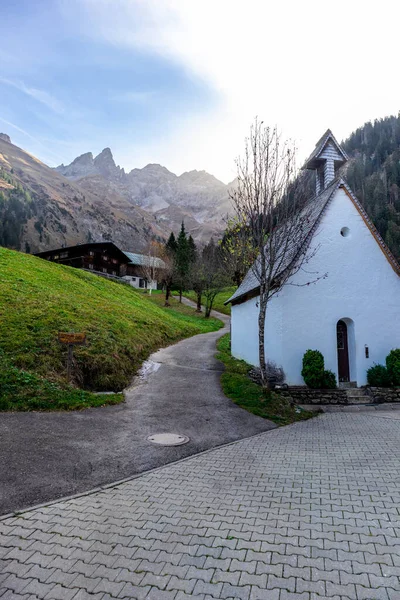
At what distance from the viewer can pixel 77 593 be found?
3055 millimetres

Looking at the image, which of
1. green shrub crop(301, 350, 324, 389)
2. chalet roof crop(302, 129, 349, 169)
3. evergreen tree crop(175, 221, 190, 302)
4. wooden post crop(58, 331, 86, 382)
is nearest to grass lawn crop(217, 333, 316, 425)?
green shrub crop(301, 350, 324, 389)

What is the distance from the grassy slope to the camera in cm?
1059

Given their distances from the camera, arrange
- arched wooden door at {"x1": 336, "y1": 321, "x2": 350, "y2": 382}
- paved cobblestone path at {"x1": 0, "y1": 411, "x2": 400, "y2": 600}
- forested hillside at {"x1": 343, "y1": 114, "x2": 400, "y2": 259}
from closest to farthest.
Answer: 1. paved cobblestone path at {"x1": 0, "y1": 411, "x2": 400, "y2": 600}
2. arched wooden door at {"x1": 336, "y1": 321, "x2": 350, "y2": 382}
3. forested hillside at {"x1": 343, "y1": 114, "x2": 400, "y2": 259}

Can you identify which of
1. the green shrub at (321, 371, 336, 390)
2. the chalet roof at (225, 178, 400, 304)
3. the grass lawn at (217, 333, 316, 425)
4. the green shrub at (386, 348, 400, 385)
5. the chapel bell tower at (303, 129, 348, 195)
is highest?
the chapel bell tower at (303, 129, 348, 195)

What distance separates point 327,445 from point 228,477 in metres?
3.18

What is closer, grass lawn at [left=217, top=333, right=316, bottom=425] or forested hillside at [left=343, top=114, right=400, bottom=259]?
grass lawn at [left=217, top=333, right=316, bottom=425]

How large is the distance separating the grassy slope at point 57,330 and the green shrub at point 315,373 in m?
6.77

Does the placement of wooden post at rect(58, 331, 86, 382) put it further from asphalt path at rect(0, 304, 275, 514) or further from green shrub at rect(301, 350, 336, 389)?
green shrub at rect(301, 350, 336, 389)

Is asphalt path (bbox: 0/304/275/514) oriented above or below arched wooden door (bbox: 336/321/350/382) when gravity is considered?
below

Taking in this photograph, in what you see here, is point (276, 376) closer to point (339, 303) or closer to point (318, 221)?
point (339, 303)

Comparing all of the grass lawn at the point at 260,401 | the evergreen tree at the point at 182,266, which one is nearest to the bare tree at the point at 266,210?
the grass lawn at the point at 260,401

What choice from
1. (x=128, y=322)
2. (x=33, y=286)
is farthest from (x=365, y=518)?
(x=33, y=286)

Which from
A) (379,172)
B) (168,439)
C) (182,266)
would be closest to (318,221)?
(168,439)

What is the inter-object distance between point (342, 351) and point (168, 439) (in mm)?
8849
